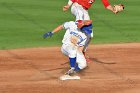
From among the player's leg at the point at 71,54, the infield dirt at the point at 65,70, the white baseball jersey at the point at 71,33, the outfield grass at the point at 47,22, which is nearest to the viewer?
the infield dirt at the point at 65,70

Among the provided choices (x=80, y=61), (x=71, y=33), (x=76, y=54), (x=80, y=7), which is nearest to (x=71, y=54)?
(x=76, y=54)

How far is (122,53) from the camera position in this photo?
16.4m

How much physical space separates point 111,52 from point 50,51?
6.33 feet

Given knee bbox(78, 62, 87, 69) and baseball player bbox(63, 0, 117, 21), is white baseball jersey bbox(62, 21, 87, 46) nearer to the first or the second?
knee bbox(78, 62, 87, 69)

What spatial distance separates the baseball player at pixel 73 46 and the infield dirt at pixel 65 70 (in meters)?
0.32

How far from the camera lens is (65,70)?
14.0 m

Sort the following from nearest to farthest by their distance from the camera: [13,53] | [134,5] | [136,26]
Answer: [13,53] < [136,26] < [134,5]

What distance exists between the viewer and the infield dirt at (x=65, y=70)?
12117mm

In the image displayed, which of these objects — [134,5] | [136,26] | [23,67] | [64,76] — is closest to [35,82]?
[64,76]

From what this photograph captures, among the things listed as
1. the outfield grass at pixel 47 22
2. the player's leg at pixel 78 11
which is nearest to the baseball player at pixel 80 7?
the player's leg at pixel 78 11

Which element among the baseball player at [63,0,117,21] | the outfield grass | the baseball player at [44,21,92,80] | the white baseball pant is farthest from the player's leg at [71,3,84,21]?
the outfield grass

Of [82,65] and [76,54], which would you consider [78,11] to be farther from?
[82,65]

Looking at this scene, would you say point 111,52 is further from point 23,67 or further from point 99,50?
point 23,67

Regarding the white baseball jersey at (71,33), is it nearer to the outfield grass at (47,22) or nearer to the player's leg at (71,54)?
the player's leg at (71,54)
